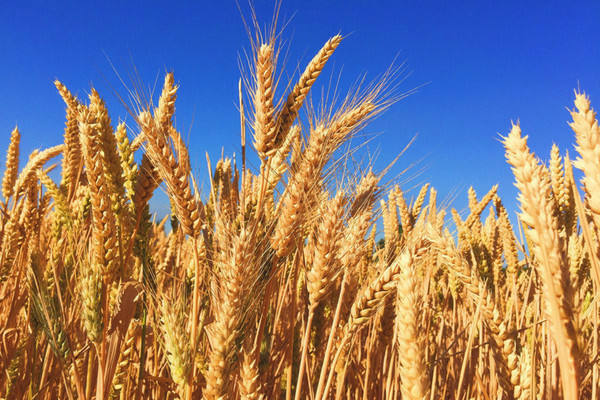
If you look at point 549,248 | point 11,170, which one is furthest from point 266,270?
point 11,170

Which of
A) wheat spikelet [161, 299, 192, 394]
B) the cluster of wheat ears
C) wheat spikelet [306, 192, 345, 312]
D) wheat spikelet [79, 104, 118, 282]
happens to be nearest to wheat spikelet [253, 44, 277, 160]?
the cluster of wheat ears

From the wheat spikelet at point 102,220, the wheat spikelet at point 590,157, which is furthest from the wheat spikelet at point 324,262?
the wheat spikelet at point 590,157

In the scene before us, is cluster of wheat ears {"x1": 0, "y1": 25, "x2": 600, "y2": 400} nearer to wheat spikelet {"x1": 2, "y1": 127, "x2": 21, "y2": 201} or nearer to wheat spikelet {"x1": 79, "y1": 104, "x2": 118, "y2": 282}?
wheat spikelet {"x1": 79, "y1": 104, "x2": 118, "y2": 282}

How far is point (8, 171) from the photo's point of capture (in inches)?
101

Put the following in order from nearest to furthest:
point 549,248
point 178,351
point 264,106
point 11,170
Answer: point 549,248 < point 178,351 < point 264,106 < point 11,170

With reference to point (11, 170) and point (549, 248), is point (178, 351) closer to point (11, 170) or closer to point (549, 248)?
point (549, 248)

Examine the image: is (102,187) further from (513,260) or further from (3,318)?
(513,260)

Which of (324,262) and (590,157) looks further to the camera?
(324,262)

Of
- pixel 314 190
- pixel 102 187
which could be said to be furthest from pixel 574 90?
pixel 102 187

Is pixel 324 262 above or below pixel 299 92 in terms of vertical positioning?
below

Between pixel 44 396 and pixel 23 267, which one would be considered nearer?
pixel 44 396

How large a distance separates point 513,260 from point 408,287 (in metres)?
2.20

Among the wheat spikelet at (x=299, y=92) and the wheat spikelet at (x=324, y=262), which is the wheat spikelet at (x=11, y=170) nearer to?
the wheat spikelet at (x=299, y=92)

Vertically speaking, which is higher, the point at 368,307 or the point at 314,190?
the point at 314,190
